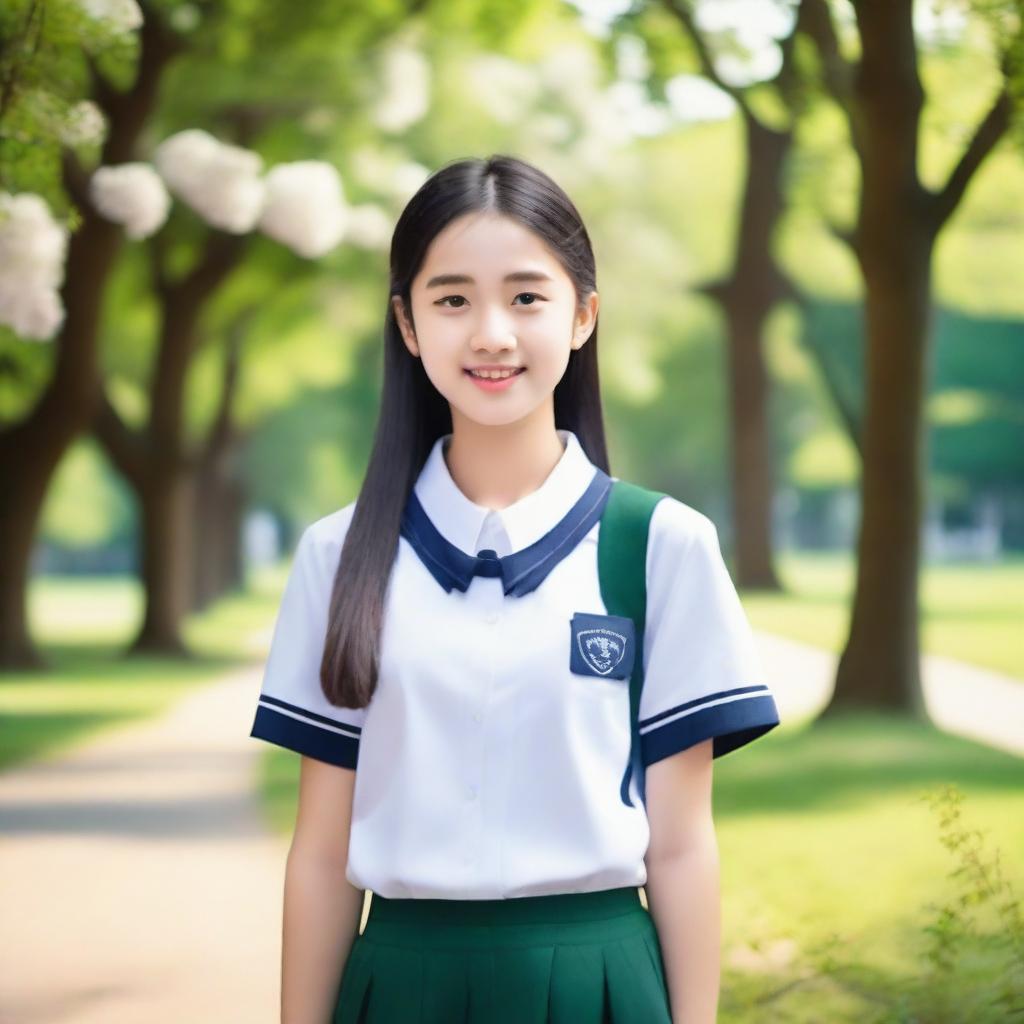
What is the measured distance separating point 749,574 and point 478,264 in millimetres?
24828

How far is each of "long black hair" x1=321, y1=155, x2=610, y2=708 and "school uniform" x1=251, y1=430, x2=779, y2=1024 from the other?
0.05 meters

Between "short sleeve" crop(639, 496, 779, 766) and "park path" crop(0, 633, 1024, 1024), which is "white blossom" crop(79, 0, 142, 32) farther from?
"short sleeve" crop(639, 496, 779, 766)

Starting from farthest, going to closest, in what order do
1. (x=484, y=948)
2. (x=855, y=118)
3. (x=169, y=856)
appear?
(x=855, y=118) < (x=169, y=856) < (x=484, y=948)

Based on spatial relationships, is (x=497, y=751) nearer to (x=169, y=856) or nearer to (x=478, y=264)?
(x=478, y=264)

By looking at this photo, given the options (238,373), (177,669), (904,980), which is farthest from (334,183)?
(238,373)

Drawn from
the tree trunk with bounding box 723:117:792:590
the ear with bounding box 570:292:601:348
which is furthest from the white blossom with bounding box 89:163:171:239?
the tree trunk with bounding box 723:117:792:590

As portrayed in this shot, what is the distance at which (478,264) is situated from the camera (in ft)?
8.05

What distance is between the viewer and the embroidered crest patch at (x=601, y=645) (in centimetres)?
237

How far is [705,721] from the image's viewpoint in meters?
2.39

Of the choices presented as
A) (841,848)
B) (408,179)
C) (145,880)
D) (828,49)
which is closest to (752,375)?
(408,179)

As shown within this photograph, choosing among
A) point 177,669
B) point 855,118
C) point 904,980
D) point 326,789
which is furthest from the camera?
point 177,669

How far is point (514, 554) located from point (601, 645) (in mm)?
189

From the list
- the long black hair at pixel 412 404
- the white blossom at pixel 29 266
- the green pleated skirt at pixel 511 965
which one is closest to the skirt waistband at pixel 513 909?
the green pleated skirt at pixel 511 965

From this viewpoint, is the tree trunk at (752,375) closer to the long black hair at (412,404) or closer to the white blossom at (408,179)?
the white blossom at (408,179)
